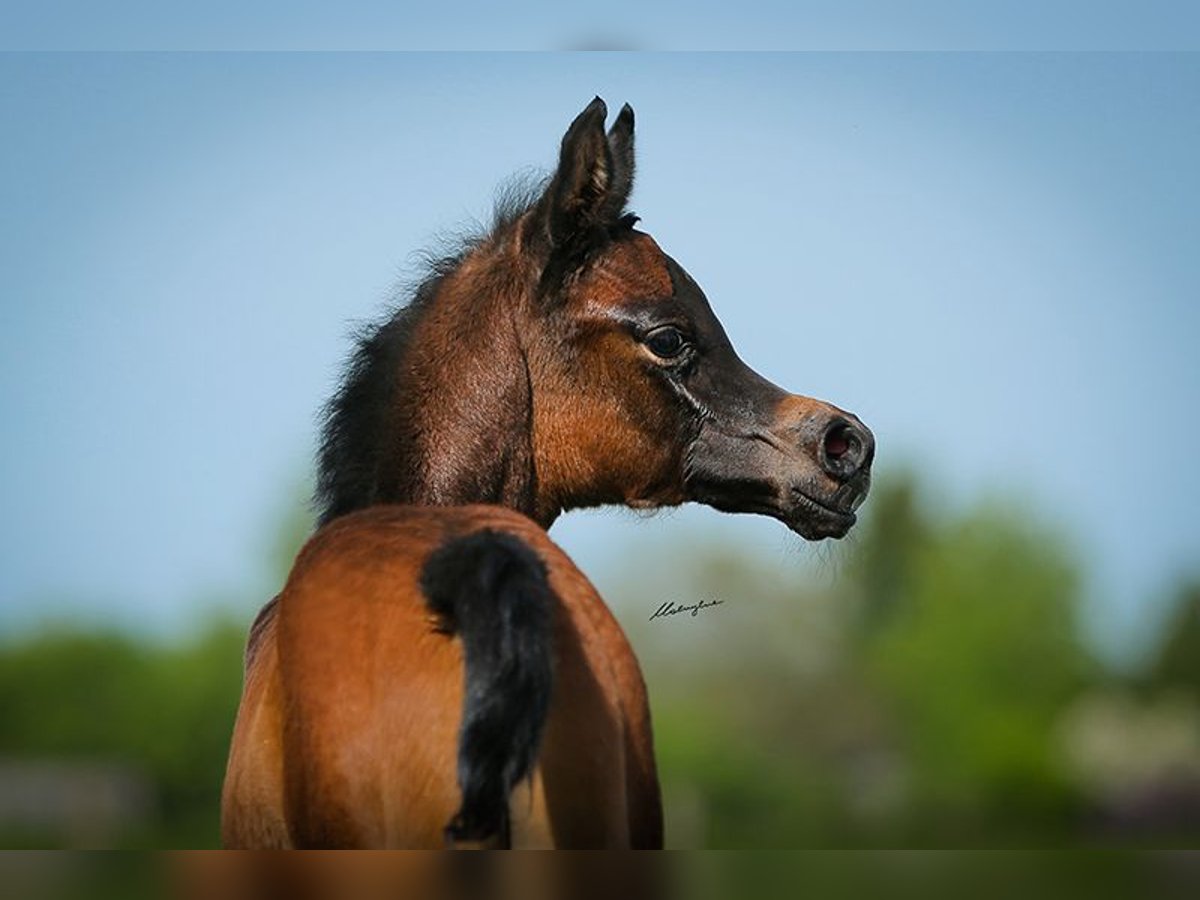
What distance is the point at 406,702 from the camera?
234 cm

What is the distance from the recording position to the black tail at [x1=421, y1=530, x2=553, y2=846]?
2.05 meters

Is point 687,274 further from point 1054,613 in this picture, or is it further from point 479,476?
point 1054,613

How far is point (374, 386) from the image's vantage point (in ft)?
12.0

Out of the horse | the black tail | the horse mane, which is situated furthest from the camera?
the horse mane

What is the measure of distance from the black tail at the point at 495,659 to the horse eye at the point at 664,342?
141 centimetres

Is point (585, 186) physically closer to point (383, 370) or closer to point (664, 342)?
point (664, 342)

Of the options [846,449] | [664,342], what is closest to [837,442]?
[846,449]

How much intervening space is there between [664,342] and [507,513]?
42.0 inches

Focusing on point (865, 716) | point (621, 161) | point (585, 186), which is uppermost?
point (621, 161)

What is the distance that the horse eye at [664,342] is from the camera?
12.0 feet

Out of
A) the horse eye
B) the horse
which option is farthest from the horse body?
the horse eye

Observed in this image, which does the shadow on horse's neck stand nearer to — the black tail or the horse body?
the horse body

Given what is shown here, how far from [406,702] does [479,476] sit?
4.20 ft

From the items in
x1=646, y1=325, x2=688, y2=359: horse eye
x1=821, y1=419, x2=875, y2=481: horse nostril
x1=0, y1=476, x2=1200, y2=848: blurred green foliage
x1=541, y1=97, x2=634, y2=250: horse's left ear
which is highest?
x1=541, y1=97, x2=634, y2=250: horse's left ear
